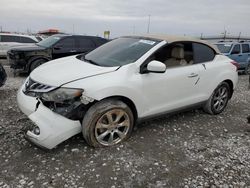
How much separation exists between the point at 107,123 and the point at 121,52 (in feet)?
4.10

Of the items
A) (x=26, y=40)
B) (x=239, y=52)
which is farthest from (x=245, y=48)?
(x=26, y=40)

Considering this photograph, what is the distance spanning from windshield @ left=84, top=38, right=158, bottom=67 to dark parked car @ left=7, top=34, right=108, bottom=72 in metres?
4.73

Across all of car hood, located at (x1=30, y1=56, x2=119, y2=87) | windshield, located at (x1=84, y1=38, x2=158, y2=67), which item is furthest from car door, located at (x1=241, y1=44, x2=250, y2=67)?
car hood, located at (x1=30, y1=56, x2=119, y2=87)

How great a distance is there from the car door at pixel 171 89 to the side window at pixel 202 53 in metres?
0.18

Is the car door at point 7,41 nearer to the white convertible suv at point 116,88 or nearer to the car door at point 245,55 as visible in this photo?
the white convertible suv at point 116,88

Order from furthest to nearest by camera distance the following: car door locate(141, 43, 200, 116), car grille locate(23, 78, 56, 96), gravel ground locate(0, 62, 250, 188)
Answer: car door locate(141, 43, 200, 116) < car grille locate(23, 78, 56, 96) < gravel ground locate(0, 62, 250, 188)

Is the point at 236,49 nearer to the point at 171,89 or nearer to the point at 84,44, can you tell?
the point at 84,44

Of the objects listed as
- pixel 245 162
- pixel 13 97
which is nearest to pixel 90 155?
pixel 245 162

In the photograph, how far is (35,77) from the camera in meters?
3.38

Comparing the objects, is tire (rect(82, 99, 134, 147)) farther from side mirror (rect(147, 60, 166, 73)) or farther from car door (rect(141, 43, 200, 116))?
side mirror (rect(147, 60, 166, 73))

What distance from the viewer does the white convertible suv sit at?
2.96 metres

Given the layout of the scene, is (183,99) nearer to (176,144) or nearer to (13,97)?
(176,144)

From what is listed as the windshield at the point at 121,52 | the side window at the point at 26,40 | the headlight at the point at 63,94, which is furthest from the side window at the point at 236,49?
the headlight at the point at 63,94

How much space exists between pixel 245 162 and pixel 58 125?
8.55 ft
